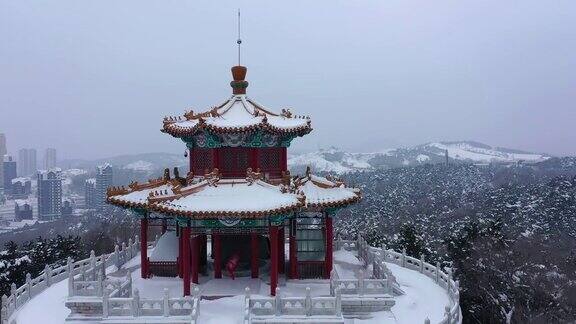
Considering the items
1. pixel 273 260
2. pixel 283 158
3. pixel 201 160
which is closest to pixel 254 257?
pixel 273 260

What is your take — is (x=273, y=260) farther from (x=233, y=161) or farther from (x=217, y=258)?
(x=233, y=161)

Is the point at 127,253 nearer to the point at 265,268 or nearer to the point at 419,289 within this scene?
the point at 265,268

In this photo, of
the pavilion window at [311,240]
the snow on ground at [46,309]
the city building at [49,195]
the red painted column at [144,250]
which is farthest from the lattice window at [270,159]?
the city building at [49,195]

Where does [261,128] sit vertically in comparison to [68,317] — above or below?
above

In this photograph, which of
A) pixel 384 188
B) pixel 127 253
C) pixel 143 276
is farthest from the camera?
pixel 384 188

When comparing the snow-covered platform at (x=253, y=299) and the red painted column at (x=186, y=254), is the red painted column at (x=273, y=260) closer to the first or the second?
the snow-covered platform at (x=253, y=299)

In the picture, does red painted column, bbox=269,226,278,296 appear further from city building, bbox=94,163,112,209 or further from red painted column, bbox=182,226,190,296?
city building, bbox=94,163,112,209

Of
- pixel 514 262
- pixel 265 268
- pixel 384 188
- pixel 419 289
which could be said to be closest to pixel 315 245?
pixel 265 268
